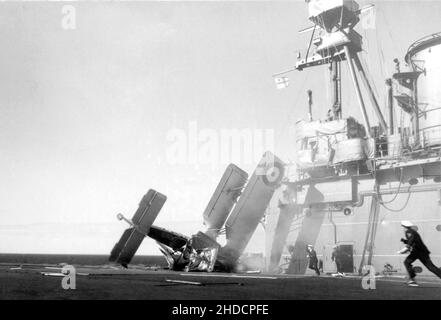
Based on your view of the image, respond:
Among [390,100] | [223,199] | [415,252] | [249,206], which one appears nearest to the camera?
[415,252]

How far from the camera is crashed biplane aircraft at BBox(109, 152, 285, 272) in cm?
2000

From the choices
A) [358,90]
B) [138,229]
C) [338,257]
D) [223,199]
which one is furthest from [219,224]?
[358,90]

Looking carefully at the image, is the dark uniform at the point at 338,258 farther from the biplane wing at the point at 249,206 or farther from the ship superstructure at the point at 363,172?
the biplane wing at the point at 249,206

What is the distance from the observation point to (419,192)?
17.9 metres

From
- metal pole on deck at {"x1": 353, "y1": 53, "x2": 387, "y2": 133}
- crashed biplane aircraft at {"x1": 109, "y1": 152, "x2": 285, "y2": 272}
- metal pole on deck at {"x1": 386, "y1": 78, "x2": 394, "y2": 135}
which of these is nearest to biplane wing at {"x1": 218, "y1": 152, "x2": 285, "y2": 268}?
crashed biplane aircraft at {"x1": 109, "y1": 152, "x2": 285, "y2": 272}

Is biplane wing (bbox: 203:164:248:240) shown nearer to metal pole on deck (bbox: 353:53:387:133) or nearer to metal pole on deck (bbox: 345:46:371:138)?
metal pole on deck (bbox: 345:46:371:138)

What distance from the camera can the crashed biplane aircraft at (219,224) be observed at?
65.6 feet

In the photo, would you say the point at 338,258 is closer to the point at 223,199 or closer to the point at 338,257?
the point at 338,257

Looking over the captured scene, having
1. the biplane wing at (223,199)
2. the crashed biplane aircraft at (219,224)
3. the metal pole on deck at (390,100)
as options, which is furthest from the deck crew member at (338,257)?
the metal pole on deck at (390,100)

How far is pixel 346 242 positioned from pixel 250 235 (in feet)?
14.3

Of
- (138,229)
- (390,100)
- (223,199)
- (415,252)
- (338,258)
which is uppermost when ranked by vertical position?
(390,100)

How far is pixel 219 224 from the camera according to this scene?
20734 millimetres
